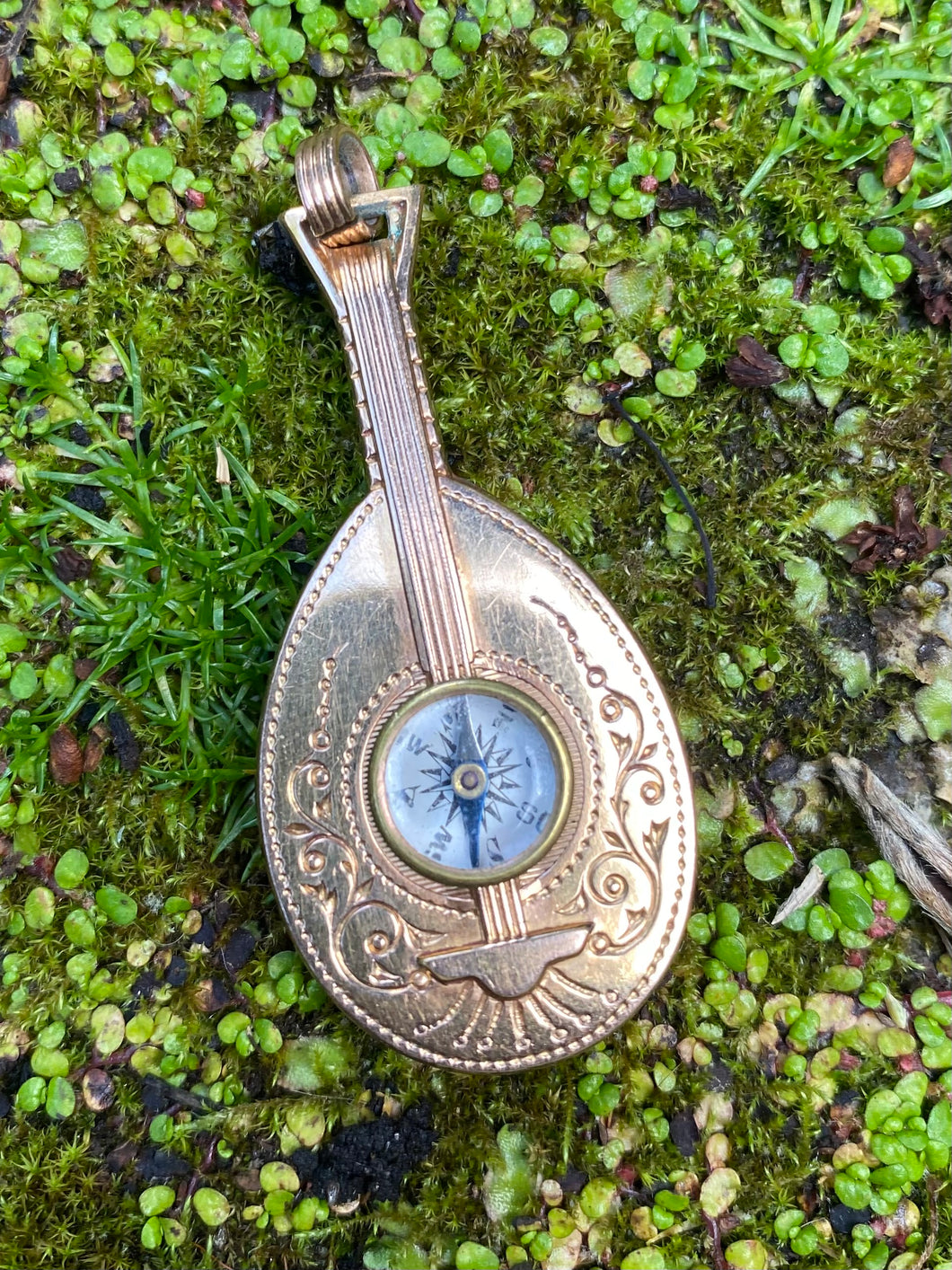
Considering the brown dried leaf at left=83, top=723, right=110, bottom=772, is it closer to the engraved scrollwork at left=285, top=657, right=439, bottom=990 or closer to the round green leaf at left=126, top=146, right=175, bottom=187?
the engraved scrollwork at left=285, top=657, right=439, bottom=990

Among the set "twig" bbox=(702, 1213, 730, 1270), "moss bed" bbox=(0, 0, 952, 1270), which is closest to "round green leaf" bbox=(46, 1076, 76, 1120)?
"moss bed" bbox=(0, 0, 952, 1270)

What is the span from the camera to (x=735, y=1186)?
2.27m

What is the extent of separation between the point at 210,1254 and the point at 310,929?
93 cm

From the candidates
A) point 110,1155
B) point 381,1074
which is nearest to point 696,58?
point 381,1074

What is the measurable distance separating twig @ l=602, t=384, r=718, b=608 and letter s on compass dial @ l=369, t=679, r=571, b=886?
2.18ft

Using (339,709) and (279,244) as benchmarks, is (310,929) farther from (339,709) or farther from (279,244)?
(279,244)

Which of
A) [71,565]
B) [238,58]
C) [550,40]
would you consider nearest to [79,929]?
[71,565]

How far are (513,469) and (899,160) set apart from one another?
1454 millimetres

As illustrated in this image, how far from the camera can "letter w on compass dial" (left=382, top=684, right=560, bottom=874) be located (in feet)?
6.97

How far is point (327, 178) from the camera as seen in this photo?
7.10 feet

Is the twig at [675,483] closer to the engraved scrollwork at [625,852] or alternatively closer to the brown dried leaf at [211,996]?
the engraved scrollwork at [625,852]

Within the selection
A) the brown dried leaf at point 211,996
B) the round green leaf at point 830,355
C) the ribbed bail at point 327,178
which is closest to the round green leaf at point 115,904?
the brown dried leaf at point 211,996

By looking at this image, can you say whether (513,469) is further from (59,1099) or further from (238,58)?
(59,1099)

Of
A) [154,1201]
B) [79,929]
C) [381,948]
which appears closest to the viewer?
[381,948]
